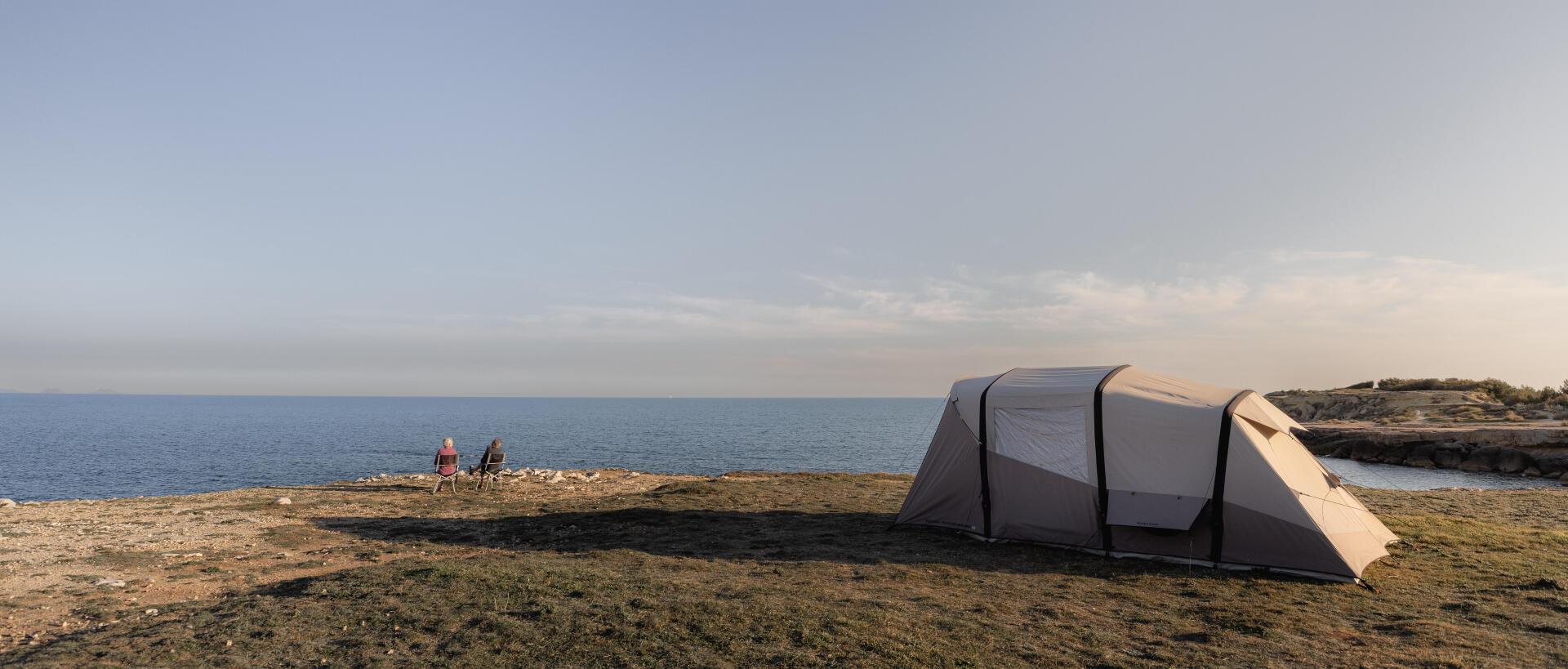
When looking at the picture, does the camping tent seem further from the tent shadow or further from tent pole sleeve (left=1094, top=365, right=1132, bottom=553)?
the tent shadow

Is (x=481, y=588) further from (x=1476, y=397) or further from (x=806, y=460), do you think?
(x=1476, y=397)

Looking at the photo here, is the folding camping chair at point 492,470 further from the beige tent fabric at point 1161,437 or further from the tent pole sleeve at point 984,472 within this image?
the beige tent fabric at point 1161,437

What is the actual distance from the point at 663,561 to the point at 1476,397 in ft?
216

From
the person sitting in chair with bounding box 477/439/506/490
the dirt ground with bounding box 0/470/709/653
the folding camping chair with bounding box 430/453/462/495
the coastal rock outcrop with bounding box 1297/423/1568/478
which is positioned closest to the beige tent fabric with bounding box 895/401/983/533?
the dirt ground with bounding box 0/470/709/653

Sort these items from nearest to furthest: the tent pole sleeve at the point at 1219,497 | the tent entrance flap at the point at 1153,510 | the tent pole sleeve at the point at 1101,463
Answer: the tent pole sleeve at the point at 1219,497, the tent entrance flap at the point at 1153,510, the tent pole sleeve at the point at 1101,463

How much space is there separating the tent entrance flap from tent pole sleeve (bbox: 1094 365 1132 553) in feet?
0.29

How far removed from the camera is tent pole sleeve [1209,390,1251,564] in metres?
10.3

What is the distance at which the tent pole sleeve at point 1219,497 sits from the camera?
10.3 m

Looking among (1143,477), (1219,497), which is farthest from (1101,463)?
(1219,497)

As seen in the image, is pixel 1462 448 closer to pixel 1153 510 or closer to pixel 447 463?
pixel 1153 510

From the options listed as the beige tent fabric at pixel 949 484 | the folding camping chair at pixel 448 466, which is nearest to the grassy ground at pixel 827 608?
the beige tent fabric at pixel 949 484

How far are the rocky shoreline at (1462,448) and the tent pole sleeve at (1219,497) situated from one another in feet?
69.1

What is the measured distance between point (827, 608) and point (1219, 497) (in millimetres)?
6428

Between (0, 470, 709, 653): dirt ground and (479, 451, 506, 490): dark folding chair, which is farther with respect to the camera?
(479, 451, 506, 490): dark folding chair
